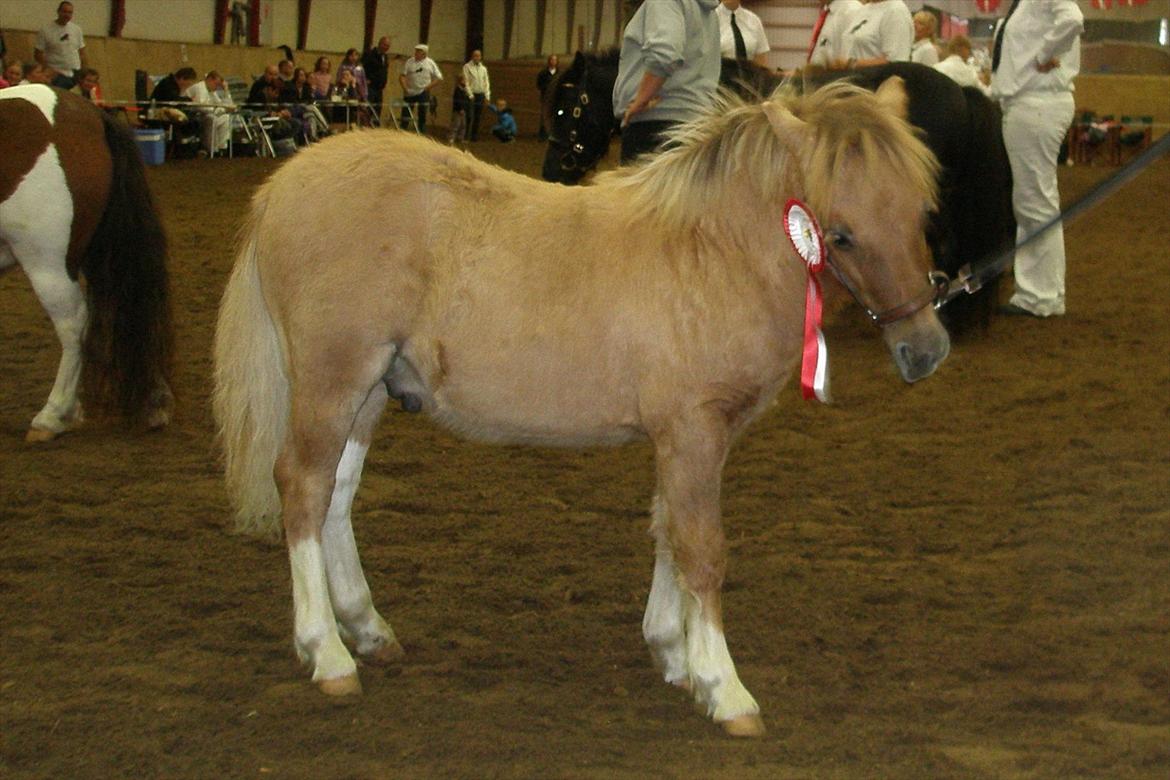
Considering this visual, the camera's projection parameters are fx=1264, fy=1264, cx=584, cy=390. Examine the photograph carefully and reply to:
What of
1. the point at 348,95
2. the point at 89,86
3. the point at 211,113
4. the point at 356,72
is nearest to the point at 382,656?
the point at 89,86

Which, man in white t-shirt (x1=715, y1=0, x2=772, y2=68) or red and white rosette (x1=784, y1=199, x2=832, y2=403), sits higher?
man in white t-shirt (x1=715, y1=0, x2=772, y2=68)

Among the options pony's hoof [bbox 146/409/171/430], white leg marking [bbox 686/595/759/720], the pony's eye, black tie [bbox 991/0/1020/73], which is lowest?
pony's hoof [bbox 146/409/171/430]

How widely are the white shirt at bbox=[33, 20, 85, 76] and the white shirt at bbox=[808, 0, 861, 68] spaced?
A: 42.5ft

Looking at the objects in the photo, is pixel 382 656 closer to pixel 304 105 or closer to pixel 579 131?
pixel 579 131

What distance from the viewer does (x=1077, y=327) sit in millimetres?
8031

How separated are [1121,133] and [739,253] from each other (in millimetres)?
23517

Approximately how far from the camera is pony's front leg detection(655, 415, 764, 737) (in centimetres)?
299

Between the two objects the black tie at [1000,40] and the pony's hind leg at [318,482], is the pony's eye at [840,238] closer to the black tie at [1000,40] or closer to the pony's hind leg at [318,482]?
the pony's hind leg at [318,482]

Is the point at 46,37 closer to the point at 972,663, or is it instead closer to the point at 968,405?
the point at 968,405

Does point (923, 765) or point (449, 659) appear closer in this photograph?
point (923, 765)

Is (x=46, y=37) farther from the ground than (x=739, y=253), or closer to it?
farther from the ground

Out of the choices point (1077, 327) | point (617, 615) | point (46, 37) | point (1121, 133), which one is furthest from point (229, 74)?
point (617, 615)

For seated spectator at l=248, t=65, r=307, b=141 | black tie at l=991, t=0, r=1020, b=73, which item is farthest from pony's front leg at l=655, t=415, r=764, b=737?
seated spectator at l=248, t=65, r=307, b=141

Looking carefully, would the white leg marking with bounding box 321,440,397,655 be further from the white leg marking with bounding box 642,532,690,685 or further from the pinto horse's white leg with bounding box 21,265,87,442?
the pinto horse's white leg with bounding box 21,265,87,442
